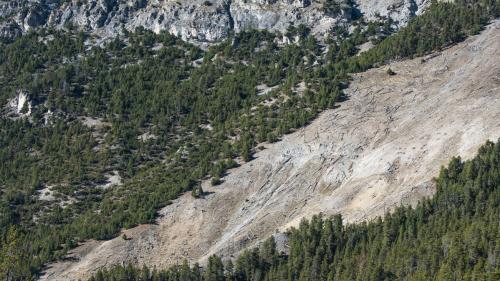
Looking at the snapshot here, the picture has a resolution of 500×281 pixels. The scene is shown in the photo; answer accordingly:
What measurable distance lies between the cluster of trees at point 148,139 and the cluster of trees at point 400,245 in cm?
2514

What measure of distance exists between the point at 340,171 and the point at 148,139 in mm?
51901

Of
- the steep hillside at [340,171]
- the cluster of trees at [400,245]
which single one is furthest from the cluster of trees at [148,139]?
the cluster of trees at [400,245]

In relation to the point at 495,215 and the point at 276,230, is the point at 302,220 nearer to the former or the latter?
the point at 276,230

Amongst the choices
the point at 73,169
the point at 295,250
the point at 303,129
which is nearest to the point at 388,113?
the point at 303,129

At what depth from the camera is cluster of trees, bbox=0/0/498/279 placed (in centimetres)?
15262

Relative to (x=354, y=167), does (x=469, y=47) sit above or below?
above

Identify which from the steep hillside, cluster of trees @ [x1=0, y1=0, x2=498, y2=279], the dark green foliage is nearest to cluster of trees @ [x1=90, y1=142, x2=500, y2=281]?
the steep hillside

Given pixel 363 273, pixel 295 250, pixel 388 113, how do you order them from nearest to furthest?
pixel 363 273, pixel 295 250, pixel 388 113

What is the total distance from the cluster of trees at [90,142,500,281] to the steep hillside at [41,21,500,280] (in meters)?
5.86

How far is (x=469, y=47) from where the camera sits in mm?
168625

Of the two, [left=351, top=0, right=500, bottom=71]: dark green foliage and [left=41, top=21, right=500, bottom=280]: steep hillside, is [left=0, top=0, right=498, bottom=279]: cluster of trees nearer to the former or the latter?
[left=351, top=0, right=500, bottom=71]: dark green foliage

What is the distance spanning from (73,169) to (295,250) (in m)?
63.9

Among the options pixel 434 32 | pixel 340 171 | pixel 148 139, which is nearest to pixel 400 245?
pixel 340 171

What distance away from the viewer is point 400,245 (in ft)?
384
